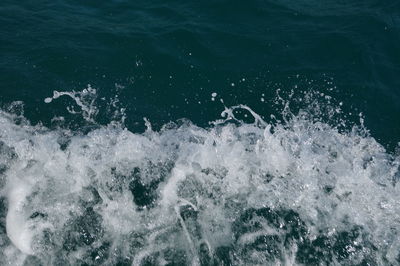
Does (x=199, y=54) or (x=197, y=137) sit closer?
(x=197, y=137)

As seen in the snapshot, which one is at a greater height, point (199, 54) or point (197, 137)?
point (199, 54)

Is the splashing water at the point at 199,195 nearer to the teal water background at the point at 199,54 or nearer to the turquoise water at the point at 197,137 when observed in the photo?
the turquoise water at the point at 197,137

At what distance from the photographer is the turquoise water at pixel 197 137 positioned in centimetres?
534

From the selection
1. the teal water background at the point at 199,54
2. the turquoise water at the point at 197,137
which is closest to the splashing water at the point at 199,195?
Result: the turquoise water at the point at 197,137

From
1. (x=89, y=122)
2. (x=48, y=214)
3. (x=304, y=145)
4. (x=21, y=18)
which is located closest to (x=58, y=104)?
(x=89, y=122)

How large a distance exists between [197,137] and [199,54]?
3.16m

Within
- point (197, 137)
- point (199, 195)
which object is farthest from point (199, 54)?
point (199, 195)

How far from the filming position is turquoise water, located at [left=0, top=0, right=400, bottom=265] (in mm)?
5344

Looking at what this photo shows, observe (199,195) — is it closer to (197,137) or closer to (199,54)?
(197,137)

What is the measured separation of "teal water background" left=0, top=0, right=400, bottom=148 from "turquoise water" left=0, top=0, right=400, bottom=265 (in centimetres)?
5

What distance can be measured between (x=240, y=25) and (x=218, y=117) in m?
4.05

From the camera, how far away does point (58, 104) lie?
7.48 metres

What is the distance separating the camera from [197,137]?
6.86 metres

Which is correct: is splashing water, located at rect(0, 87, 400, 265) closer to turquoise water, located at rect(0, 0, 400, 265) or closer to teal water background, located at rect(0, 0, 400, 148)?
turquoise water, located at rect(0, 0, 400, 265)
